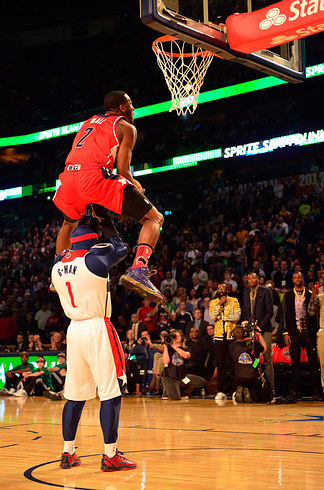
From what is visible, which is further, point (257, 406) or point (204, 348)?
A: point (204, 348)

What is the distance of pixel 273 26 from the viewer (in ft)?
28.0

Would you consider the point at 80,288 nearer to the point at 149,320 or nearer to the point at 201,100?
the point at 149,320

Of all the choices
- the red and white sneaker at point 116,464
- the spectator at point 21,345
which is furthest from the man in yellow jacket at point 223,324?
the red and white sneaker at point 116,464

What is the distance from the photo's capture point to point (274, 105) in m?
28.3

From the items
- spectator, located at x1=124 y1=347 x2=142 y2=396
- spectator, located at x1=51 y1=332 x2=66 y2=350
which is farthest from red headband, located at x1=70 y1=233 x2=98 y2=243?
spectator, located at x1=51 y1=332 x2=66 y2=350

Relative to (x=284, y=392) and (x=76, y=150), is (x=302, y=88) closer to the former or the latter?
(x=284, y=392)

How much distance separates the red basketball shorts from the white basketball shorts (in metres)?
1.02

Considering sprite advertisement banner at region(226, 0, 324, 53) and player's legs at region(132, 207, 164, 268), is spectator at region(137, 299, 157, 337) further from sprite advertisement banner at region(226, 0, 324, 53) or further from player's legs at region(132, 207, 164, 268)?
player's legs at region(132, 207, 164, 268)

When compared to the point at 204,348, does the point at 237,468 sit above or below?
below

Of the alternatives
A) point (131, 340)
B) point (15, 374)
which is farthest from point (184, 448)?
point (15, 374)

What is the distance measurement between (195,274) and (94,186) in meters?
11.9

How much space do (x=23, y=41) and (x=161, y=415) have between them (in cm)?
3161

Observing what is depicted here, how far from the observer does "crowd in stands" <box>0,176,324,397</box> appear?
1466 centimetres

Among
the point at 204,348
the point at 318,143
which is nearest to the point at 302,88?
the point at 318,143
